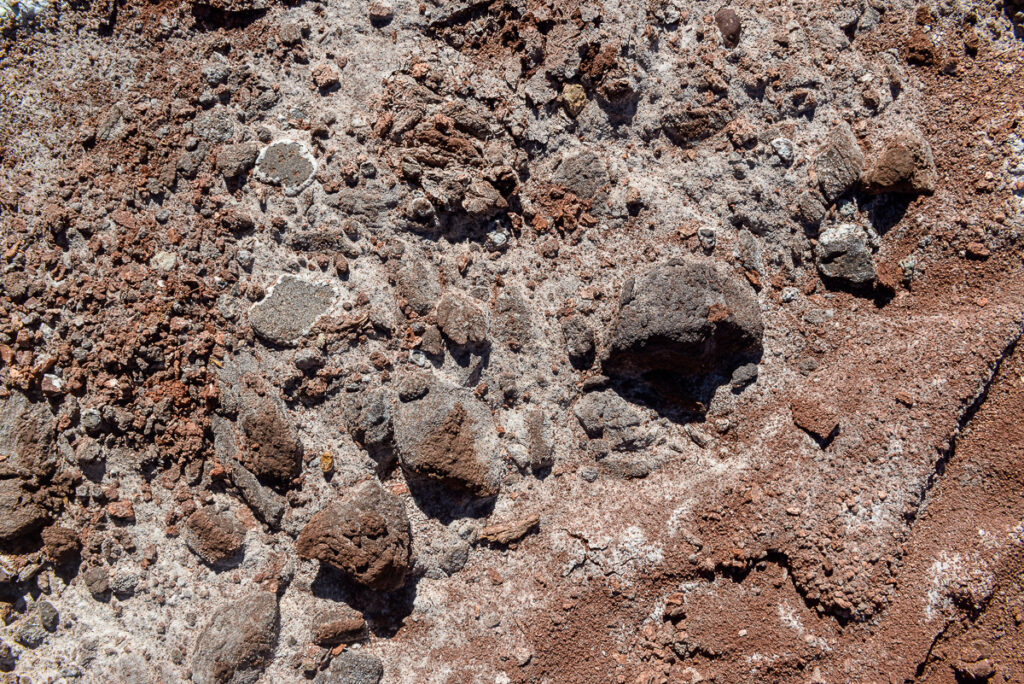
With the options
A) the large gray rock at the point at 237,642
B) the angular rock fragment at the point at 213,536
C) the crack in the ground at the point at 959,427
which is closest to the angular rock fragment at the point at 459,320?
the angular rock fragment at the point at 213,536

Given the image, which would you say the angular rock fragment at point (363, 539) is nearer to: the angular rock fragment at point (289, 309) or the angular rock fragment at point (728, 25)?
the angular rock fragment at point (289, 309)

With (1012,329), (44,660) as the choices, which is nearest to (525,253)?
(1012,329)

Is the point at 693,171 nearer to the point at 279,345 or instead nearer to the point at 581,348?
the point at 581,348

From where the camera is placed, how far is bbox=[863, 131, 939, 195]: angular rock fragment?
2.62 meters

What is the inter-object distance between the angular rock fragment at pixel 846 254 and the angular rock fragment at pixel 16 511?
11.0ft

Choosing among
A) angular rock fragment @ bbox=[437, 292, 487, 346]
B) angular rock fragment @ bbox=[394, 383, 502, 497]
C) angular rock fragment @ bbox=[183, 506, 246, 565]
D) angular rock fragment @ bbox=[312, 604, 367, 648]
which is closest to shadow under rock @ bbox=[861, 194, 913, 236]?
angular rock fragment @ bbox=[437, 292, 487, 346]

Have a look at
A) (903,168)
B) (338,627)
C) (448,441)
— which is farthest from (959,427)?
(338,627)

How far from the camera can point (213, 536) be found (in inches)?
98.8

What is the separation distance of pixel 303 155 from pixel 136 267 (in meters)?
0.78

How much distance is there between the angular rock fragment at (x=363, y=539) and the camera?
247 cm

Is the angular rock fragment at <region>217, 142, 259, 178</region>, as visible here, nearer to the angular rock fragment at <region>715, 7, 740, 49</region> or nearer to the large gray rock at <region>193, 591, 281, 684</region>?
the large gray rock at <region>193, 591, 281, 684</region>

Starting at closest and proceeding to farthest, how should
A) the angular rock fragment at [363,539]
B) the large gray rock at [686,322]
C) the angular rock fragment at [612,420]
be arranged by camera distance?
the angular rock fragment at [363,539] < the large gray rock at [686,322] < the angular rock fragment at [612,420]

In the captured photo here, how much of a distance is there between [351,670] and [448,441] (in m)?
1.00

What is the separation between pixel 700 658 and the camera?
2.60 m
